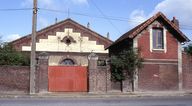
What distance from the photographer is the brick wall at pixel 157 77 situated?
101 ft

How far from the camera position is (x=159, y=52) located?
Answer: 3147 centimetres

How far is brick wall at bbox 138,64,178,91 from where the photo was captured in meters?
30.7

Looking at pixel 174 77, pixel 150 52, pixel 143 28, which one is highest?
pixel 143 28

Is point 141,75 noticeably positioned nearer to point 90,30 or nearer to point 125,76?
point 125,76

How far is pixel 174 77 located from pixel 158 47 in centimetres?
302

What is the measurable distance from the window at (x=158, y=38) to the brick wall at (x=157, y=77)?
1780 mm

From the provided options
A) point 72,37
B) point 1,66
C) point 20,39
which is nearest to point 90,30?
point 72,37

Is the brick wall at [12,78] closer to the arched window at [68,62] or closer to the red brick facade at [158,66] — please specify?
the red brick facade at [158,66]

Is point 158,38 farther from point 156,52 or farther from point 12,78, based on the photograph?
point 12,78

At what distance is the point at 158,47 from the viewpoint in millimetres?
31797

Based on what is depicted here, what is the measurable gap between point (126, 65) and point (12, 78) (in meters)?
9.31

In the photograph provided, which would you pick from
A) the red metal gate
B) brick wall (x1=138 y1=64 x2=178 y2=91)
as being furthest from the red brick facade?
the red metal gate

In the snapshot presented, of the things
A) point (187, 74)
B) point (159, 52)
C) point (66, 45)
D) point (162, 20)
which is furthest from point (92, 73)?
point (66, 45)

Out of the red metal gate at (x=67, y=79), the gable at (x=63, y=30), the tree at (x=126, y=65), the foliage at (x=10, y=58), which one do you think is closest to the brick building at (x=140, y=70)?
the red metal gate at (x=67, y=79)
